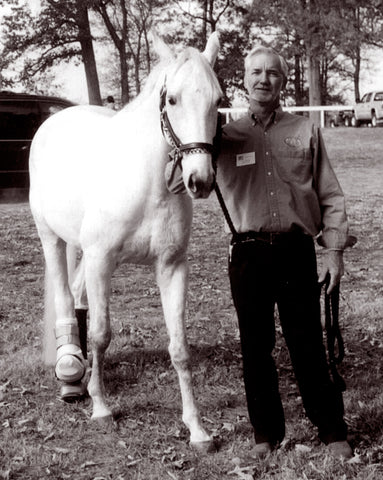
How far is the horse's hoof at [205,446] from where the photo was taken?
429cm

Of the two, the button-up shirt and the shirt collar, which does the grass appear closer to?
the button-up shirt

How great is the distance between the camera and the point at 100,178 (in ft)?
14.7

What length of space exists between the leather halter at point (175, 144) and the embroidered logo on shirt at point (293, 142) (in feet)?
1.34

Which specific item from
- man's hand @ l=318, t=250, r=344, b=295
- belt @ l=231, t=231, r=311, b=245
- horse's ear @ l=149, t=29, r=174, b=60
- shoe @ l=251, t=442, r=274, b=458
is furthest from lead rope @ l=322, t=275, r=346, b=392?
horse's ear @ l=149, t=29, r=174, b=60

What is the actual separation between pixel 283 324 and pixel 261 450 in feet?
2.28

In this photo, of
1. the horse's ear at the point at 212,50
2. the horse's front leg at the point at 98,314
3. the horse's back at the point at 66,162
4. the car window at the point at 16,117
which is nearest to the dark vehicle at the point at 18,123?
the car window at the point at 16,117

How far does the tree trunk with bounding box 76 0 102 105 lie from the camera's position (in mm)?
29062

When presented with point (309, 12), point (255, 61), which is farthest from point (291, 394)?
point (309, 12)

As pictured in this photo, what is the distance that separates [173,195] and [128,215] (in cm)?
28

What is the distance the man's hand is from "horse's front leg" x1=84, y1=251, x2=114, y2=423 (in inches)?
49.7

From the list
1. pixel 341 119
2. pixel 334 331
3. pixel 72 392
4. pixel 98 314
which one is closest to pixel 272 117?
pixel 334 331

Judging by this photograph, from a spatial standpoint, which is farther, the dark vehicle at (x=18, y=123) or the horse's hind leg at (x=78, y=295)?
the dark vehicle at (x=18, y=123)

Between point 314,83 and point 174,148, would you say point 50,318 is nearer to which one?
point 174,148

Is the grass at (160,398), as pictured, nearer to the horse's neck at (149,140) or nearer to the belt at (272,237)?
the belt at (272,237)
